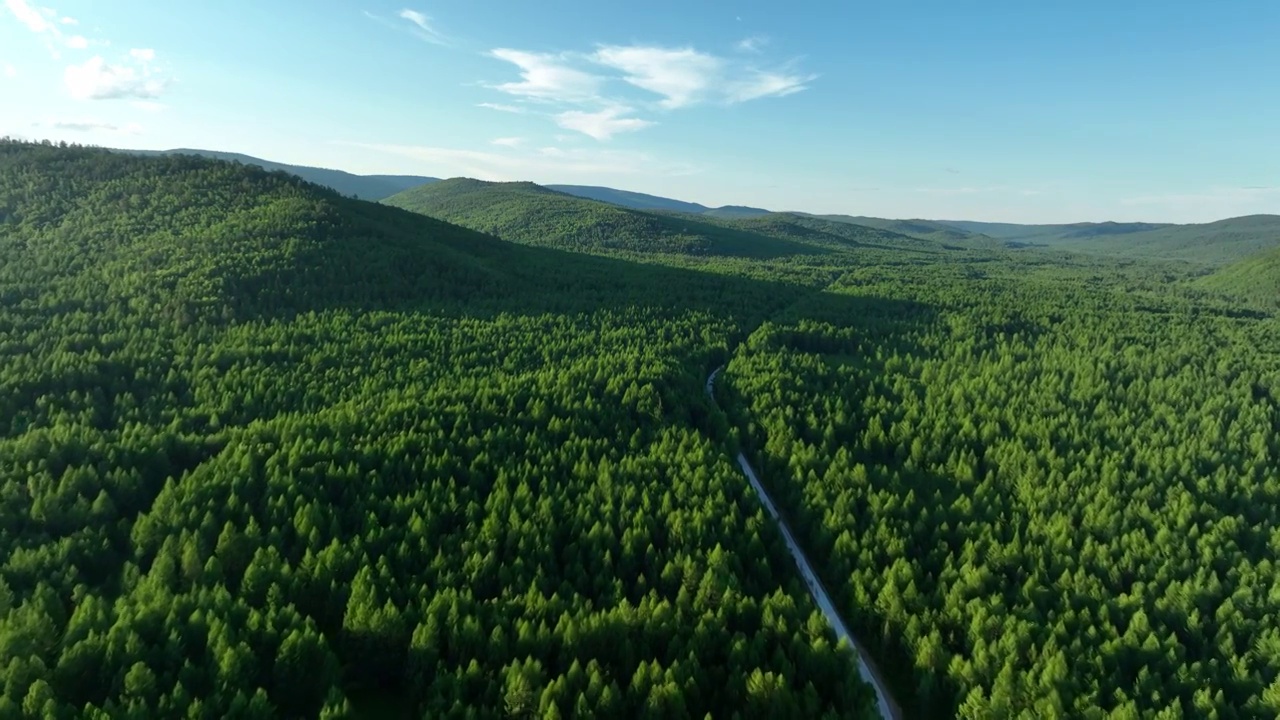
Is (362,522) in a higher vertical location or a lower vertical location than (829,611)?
higher

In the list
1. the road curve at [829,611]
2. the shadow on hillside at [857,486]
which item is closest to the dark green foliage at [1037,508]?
the shadow on hillside at [857,486]

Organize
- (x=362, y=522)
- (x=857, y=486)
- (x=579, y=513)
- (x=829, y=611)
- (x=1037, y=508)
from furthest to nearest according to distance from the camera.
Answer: (x=857, y=486) → (x=1037, y=508) → (x=579, y=513) → (x=829, y=611) → (x=362, y=522)

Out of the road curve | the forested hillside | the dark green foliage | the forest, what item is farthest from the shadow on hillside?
the forested hillside

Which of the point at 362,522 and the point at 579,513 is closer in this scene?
the point at 362,522

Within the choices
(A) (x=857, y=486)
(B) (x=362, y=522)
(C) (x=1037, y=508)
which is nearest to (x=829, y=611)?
(A) (x=857, y=486)

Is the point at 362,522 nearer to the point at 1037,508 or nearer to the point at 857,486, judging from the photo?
the point at 857,486

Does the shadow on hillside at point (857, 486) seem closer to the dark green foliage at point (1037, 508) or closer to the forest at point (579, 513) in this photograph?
the dark green foliage at point (1037, 508)
